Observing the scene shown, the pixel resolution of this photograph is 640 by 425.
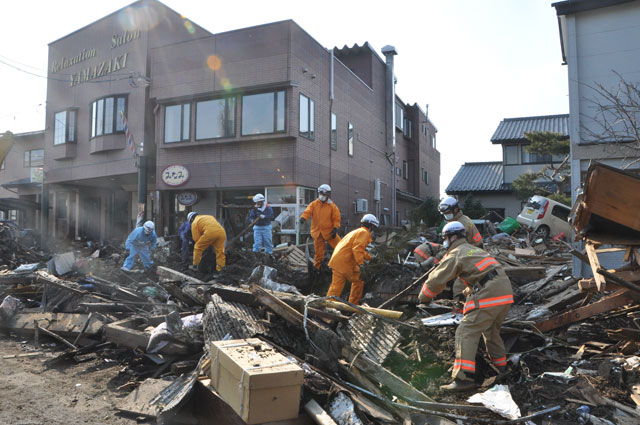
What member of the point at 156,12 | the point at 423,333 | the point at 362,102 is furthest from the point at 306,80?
the point at 423,333

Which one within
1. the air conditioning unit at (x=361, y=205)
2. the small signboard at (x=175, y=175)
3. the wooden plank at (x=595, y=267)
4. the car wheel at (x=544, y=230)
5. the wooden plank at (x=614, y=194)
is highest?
the small signboard at (x=175, y=175)

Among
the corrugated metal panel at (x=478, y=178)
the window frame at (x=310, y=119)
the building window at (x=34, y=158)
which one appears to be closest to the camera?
the window frame at (x=310, y=119)

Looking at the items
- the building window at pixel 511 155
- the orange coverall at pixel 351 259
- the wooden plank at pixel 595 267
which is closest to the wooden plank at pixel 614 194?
the wooden plank at pixel 595 267

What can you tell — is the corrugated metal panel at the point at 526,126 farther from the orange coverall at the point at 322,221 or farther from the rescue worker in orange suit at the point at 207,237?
the rescue worker in orange suit at the point at 207,237

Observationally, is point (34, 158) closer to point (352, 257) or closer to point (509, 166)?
point (352, 257)

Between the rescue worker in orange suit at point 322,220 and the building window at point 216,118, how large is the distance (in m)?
6.83

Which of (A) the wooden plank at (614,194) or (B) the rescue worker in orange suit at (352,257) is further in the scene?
(B) the rescue worker in orange suit at (352,257)

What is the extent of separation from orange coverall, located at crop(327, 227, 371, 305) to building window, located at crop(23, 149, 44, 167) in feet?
87.5

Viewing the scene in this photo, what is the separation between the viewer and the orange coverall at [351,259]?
275 inches

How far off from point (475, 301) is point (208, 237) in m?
6.60

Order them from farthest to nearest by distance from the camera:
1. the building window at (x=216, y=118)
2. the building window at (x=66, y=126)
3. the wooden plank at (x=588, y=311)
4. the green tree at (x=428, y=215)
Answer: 1. the building window at (x=66, y=126)
2. the green tree at (x=428, y=215)
3. the building window at (x=216, y=118)
4. the wooden plank at (x=588, y=311)


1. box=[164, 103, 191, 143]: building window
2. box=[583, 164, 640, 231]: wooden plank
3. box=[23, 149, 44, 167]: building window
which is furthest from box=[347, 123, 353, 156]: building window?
box=[23, 149, 44, 167]: building window

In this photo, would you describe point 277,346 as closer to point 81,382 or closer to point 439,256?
point 81,382

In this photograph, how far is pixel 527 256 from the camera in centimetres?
1169
